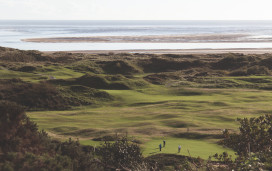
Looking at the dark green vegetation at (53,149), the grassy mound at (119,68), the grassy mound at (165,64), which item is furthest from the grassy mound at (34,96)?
the grassy mound at (165,64)

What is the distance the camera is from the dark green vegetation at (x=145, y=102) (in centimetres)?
2823

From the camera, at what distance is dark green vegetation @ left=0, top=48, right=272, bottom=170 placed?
2823 centimetres

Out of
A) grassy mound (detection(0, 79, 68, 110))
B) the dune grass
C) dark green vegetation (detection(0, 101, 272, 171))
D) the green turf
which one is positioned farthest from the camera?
grassy mound (detection(0, 79, 68, 110))

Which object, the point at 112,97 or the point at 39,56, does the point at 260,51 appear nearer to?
the point at 39,56

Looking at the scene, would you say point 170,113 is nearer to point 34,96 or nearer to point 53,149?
point 34,96

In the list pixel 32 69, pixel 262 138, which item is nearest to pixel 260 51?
pixel 32 69

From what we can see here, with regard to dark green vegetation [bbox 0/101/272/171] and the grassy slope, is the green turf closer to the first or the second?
the grassy slope

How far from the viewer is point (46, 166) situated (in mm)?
13180

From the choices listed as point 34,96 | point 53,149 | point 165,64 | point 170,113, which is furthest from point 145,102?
point 165,64

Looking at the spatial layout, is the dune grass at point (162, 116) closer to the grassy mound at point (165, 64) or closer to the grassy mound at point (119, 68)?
the grassy mound at point (119, 68)

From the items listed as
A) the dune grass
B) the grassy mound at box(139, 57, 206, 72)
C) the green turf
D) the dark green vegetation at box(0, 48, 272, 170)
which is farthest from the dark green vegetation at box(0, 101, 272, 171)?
the grassy mound at box(139, 57, 206, 72)

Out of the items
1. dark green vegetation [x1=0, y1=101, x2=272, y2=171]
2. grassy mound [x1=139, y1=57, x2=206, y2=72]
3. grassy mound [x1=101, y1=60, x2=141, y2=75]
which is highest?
grassy mound [x1=139, y1=57, x2=206, y2=72]

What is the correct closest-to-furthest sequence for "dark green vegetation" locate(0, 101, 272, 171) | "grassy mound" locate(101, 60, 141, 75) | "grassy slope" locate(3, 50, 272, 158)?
"dark green vegetation" locate(0, 101, 272, 171)
"grassy slope" locate(3, 50, 272, 158)
"grassy mound" locate(101, 60, 141, 75)

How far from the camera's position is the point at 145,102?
46.3 m
